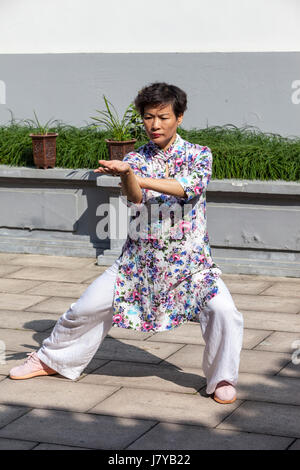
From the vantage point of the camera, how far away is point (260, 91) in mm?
9742

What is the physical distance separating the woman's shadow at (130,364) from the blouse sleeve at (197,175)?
1.22 metres

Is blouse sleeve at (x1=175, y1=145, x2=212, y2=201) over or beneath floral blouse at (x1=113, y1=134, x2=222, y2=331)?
over

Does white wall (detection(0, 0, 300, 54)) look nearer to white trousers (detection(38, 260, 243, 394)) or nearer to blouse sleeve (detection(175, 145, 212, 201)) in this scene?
blouse sleeve (detection(175, 145, 212, 201))

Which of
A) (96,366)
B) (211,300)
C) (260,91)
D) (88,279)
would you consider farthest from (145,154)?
(260,91)

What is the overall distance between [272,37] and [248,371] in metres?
5.11

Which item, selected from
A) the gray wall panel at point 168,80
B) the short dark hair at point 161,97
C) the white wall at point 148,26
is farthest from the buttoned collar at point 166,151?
the white wall at point 148,26

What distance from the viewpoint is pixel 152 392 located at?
5199 mm

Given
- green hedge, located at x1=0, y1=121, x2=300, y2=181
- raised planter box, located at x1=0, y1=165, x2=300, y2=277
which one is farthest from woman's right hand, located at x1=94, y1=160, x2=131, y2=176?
green hedge, located at x1=0, y1=121, x2=300, y2=181

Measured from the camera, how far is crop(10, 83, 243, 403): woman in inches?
192

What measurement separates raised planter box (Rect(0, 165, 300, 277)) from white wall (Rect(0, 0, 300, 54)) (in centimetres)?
222

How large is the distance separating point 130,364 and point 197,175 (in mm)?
1512

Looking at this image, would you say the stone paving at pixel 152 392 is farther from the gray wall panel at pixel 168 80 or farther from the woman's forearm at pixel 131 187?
the gray wall panel at pixel 168 80

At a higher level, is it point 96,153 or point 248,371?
point 96,153
